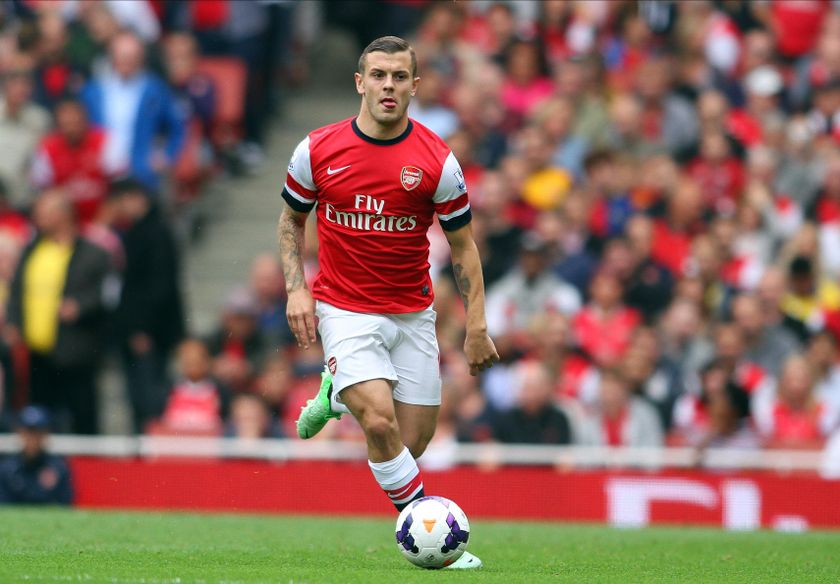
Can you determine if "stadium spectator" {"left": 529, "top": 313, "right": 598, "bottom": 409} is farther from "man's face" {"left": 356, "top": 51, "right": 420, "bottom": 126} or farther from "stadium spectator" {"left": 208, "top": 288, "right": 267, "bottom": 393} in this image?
"man's face" {"left": 356, "top": 51, "right": 420, "bottom": 126}

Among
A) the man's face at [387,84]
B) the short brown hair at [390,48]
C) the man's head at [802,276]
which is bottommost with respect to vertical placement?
the man's head at [802,276]

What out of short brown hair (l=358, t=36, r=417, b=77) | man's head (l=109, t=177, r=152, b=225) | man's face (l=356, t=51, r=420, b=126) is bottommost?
man's head (l=109, t=177, r=152, b=225)

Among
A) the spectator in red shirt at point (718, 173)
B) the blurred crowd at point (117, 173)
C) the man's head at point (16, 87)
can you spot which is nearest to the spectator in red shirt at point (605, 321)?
the spectator in red shirt at point (718, 173)

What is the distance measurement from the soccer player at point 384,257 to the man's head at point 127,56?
8090 mm

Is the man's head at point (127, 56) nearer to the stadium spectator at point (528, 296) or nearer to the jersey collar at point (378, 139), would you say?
the stadium spectator at point (528, 296)

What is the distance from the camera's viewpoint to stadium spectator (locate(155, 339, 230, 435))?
15.5 meters

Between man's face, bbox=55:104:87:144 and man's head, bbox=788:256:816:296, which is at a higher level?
man's face, bbox=55:104:87:144

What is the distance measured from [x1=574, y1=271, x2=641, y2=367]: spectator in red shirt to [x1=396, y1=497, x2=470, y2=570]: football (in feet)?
22.9

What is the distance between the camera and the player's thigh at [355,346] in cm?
897

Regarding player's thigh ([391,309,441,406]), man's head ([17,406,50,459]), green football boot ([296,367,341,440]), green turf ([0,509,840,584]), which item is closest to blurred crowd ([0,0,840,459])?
man's head ([17,406,50,459])

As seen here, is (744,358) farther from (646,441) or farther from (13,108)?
(13,108)

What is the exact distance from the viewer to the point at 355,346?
904 centimetres

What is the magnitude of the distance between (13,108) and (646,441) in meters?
7.20

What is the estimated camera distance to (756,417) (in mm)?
15008
